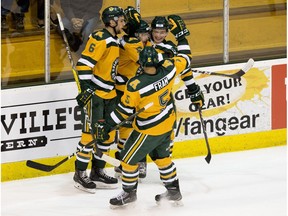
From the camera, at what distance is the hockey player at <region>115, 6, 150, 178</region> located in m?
7.99

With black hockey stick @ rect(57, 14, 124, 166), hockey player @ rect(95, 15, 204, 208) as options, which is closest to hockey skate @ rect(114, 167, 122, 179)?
black hockey stick @ rect(57, 14, 124, 166)

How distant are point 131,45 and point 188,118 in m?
1.16

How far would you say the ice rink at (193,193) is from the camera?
763 cm

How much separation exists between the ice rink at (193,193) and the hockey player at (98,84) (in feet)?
0.43

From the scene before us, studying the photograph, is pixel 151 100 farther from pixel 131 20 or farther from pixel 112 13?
pixel 131 20

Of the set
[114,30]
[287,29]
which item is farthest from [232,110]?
[114,30]

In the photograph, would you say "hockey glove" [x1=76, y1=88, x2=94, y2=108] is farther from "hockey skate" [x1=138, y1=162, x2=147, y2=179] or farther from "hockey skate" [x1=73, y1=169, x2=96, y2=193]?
"hockey skate" [x1=138, y1=162, x2=147, y2=179]

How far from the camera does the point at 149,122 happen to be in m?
7.42

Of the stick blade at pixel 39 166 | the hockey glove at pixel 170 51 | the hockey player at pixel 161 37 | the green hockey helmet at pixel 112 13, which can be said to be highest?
the green hockey helmet at pixel 112 13

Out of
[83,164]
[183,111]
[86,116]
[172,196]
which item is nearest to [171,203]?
[172,196]

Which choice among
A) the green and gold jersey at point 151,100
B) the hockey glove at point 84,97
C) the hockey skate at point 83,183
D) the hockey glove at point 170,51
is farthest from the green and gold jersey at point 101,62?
the hockey skate at point 83,183

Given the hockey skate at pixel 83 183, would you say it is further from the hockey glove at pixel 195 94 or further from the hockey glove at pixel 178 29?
the hockey glove at pixel 178 29

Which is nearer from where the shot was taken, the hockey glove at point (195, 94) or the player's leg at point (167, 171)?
the player's leg at point (167, 171)

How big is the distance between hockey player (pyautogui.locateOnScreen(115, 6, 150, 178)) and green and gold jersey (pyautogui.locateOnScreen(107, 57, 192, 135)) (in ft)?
1.70
